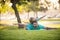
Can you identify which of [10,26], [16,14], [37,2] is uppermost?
[37,2]

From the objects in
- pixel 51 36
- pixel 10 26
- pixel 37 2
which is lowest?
pixel 51 36

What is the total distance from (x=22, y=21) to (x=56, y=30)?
1.42ft

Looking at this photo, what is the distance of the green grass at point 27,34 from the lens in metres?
1.84

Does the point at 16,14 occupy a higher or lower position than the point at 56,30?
higher

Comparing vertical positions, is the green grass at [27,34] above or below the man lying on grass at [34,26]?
below

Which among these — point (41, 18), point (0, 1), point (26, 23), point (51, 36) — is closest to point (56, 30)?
point (51, 36)

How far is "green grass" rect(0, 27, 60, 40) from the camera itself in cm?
184

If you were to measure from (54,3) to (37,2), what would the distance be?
21 centimetres

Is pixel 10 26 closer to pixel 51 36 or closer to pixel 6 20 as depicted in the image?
pixel 6 20

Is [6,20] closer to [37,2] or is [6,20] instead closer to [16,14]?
[16,14]

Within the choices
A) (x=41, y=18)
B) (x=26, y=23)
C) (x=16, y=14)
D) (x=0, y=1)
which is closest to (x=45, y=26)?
(x=41, y=18)

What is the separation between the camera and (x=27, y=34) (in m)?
1.85

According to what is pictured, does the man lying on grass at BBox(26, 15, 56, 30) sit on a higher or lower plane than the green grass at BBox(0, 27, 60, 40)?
higher

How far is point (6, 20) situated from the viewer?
6.20ft
